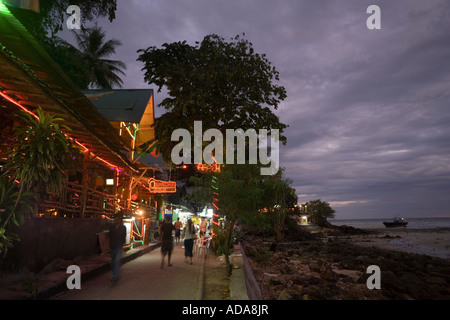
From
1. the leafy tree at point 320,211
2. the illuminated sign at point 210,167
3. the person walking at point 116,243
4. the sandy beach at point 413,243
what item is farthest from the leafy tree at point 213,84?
the leafy tree at point 320,211

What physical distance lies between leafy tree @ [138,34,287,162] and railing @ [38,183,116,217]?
13.1 ft

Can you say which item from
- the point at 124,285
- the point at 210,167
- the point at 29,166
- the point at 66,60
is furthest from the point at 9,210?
the point at 66,60

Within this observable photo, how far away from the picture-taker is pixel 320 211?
247 ft

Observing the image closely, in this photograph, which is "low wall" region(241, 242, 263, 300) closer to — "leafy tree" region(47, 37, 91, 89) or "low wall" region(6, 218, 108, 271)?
"low wall" region(6, 218, 108, 271)

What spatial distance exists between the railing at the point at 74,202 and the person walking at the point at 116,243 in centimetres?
184

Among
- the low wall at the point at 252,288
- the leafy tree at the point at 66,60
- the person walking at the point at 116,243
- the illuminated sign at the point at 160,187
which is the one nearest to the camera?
the low wall at the point at 252,288

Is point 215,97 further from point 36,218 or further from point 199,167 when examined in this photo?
point 36,218

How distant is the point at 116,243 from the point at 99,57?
106 feet

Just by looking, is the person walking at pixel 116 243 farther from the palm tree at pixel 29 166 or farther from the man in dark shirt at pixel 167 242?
the man in dark shirt at pixel 167 242

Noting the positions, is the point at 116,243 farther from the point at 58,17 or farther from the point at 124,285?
the point at 58,17

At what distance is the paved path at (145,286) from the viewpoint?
634 cm

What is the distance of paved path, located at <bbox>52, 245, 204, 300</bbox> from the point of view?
6.34 metres

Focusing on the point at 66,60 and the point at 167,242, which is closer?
the point at 167,242
